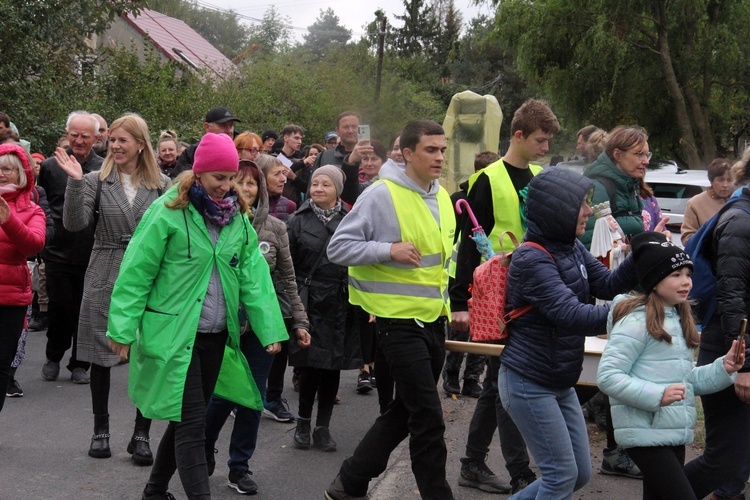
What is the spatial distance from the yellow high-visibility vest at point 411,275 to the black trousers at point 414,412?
77 mm

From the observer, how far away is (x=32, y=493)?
5438mm

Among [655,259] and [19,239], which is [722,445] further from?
[19,239]

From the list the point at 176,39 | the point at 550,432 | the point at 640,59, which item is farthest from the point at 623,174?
the point at 176,39

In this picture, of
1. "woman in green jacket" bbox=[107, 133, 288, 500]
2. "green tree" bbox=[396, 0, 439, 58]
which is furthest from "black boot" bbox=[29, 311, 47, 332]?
"green tree" bbox=[396, 0, 439, 58]

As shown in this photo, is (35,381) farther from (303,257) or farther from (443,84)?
(443,84)

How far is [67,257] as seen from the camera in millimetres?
7566

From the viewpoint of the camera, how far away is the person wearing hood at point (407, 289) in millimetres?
4883

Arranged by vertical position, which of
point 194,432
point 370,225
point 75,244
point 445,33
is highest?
point 445,33

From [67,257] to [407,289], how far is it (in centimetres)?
363

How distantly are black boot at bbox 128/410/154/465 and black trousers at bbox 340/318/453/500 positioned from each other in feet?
5.10

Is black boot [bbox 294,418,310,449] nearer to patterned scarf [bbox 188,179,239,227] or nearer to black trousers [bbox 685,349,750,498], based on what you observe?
patterned scarf [bbox 188,179,239,227]

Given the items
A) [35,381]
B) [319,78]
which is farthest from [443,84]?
[35,381]

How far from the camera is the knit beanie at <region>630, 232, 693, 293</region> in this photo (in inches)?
165

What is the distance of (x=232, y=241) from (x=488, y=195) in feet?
5.25
